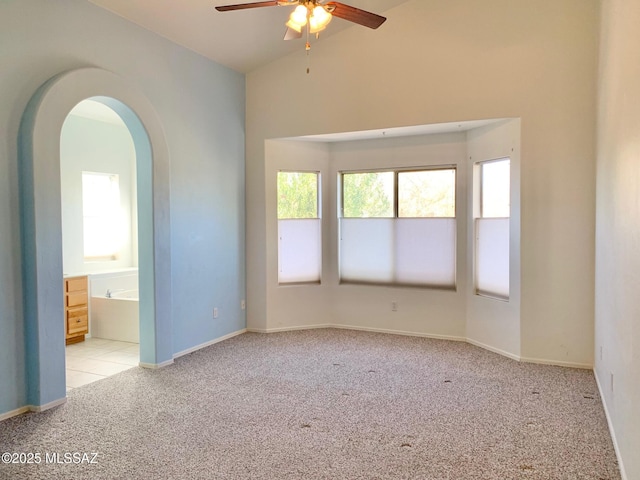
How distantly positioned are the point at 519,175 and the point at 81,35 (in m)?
4.24

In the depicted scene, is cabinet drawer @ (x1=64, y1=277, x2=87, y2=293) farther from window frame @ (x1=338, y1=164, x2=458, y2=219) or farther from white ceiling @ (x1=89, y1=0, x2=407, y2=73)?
window frame @ (x1=338, y1=164, x2=458, y2=219)

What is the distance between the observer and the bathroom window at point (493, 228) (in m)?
4.66

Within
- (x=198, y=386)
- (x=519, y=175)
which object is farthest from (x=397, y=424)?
(x=519, y=175)

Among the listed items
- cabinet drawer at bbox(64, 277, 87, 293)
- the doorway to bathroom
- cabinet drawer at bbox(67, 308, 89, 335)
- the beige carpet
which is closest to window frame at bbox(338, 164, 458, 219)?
the beige carpet

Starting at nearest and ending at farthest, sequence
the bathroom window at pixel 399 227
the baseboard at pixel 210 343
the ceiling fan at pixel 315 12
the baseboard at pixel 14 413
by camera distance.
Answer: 1. the ceiling fan at pixel 315 12
2. the baseboard at pixel 14 413
3. the baseboard at pixel 210 343
4. the bathroom window at pixel 399 227

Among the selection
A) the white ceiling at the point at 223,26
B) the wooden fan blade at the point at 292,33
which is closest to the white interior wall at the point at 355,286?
the white ceiling at the point at 223,26

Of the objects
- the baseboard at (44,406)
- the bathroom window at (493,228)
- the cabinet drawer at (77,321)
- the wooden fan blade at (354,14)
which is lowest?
the baseboard at (44,406)

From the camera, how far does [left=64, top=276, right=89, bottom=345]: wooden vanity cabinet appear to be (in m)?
5.09

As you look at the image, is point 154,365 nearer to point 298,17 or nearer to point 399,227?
point 399,227

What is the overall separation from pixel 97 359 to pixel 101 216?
113 inches

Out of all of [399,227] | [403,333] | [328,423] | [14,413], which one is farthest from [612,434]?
[14,413]

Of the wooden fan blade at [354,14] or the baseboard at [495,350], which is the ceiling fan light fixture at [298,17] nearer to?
the wooden fan blade at [354,14]

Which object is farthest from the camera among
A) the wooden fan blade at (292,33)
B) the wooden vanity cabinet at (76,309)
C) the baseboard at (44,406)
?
the wooden vanity cabinet at (76,309)

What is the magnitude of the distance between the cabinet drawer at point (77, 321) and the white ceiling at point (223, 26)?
3.37 meters
